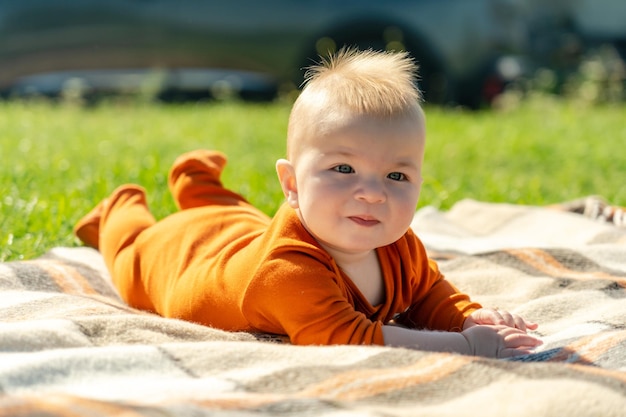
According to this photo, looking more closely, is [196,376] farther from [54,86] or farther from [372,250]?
[54,86]

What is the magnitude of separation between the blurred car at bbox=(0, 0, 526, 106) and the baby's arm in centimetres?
600

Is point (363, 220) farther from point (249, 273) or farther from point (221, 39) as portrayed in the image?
point (221, 39)

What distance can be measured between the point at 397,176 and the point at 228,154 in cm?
335

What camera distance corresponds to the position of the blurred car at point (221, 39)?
316 inches

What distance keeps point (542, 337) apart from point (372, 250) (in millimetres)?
501

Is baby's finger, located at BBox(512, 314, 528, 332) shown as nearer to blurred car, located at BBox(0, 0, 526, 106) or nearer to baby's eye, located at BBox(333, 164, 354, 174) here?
baby's eye, located at BBox(333, 164, 354, 174)

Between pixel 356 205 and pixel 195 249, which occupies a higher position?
pixel 356 205

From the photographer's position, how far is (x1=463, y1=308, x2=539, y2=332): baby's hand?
2525 mm

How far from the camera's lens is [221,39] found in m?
8.09

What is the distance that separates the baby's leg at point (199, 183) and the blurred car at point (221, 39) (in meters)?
4.82

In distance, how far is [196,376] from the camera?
211 centimetres

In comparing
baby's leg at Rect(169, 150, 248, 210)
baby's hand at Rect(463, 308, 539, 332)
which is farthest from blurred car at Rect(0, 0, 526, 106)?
baby's hand at Rect(463, 308, 539, 332)

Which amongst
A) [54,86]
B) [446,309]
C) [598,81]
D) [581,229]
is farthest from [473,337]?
[598,81]

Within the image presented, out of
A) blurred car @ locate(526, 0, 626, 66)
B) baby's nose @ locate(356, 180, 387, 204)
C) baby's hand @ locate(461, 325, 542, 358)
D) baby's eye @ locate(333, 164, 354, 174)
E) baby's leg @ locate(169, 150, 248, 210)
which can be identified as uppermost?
blurred car @ locate(526, 0, 626, 66)
